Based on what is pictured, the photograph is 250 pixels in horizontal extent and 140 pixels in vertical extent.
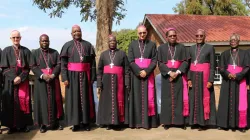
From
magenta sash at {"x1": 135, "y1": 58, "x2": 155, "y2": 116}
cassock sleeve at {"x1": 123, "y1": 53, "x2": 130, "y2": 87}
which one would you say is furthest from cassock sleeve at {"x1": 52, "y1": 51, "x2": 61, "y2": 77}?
magenta sash at {"x1": 135, "y1": 58, "x2": 155, "y2": 116}

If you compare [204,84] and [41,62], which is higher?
[41,62]

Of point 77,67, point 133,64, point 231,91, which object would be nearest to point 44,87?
point 77,67

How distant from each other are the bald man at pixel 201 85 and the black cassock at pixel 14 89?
10.7 feet

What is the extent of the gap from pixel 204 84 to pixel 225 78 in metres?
0.43

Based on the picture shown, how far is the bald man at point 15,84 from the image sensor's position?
239 inches

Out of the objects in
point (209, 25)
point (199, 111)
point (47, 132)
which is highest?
point (209, 25)

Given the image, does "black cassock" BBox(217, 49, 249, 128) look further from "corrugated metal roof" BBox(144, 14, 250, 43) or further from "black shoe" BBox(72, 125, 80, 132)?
"corrugated metal roof" BBox(144, 14, 250, 43)

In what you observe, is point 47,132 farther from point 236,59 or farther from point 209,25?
point 209,25

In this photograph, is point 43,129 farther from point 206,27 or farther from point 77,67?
point 206,27

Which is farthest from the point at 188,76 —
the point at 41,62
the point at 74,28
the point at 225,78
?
the point at 41,62

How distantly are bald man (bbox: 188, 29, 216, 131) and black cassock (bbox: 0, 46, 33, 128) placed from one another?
3.27 m

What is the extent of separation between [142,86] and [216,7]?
28.0 m

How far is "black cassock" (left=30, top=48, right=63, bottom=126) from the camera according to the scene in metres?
6.20

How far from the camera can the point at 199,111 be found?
6238mm
